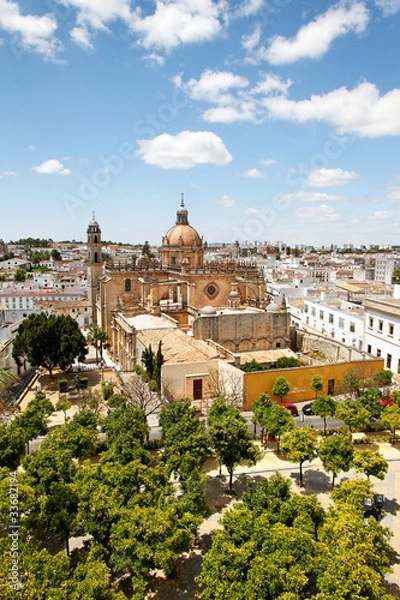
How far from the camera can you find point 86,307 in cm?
5966

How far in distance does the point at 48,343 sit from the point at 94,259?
65.8ft

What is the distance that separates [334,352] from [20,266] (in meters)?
109

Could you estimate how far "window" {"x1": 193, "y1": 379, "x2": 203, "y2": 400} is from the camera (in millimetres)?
28953

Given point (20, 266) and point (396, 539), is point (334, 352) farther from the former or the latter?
point (20, 266)

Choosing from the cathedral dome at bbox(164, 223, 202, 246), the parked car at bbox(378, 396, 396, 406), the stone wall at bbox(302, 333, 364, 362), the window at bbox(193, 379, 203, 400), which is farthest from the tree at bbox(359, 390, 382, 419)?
the cathedral dome at bbox(164, 223, 202, 246)

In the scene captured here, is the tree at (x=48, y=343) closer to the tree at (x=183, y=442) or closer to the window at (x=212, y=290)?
the window at (x=212, y=290)

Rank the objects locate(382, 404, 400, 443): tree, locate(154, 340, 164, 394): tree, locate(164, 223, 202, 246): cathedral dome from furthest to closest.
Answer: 1. locate(164, 223, 202, 246): cathedral dome
2. locate(154, 340, 164, 394): tree
3. locate(382, 404, 400, 443): tree

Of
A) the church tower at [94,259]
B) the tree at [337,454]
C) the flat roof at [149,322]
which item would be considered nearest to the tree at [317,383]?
the tree at [337,454]

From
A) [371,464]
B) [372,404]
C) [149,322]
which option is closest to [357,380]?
[372,404]

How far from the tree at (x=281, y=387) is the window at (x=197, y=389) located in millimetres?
4877

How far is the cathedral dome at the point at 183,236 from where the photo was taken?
1917 inches

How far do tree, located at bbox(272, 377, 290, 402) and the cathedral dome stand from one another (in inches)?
972

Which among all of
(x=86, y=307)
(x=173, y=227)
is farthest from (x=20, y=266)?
(x=173, y=227)

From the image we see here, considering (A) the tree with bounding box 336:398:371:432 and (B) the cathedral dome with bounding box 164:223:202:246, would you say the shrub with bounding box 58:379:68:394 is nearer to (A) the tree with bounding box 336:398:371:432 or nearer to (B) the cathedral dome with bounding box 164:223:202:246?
(A) the tree with bounding box 336:398:371:432
